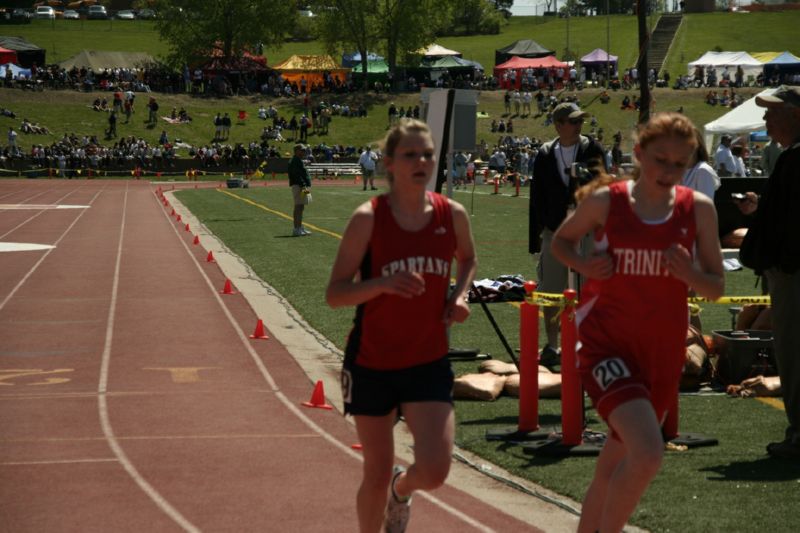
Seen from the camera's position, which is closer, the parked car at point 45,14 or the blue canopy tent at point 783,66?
the blue canopy tent at point 783,66

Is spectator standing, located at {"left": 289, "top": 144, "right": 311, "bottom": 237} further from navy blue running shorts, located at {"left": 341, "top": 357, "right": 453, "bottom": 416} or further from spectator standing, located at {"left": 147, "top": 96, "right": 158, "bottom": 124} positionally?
spectator standing, located at {"left": 147, "top": 96, "right": 158, "bottom": 124}

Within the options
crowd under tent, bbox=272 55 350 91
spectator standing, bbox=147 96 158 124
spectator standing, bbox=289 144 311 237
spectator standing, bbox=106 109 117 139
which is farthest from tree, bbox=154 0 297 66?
spectator standing, bbox=289 144 311 237

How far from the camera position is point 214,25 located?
10150cm

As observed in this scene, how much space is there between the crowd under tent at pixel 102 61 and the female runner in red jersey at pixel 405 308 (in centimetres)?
8876

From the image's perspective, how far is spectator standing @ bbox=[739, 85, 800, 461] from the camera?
770cm

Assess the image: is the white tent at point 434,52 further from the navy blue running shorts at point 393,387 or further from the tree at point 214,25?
the navy blue running shorts at point 393,387

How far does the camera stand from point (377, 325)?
5199 mm

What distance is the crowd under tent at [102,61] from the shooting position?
305 ft

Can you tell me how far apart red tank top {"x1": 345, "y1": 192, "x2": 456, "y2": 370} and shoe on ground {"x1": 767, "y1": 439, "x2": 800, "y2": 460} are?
11.0 ft

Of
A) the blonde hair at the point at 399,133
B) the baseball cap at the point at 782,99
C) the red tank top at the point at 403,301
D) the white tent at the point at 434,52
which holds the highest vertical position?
the white tent at the point at 434,52

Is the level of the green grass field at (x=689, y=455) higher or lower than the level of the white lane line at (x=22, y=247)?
higher

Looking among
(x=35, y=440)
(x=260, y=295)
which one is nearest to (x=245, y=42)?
(x=260, y=295)

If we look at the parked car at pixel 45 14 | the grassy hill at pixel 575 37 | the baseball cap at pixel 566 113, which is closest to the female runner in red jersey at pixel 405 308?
the baseball cap at pixel 566 113

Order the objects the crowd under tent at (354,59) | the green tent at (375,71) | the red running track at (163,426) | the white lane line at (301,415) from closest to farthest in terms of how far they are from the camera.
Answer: the white lane line at (301,415) < the red running track at (163,426) < the green tent at (375,71) < the crowd under tent at (354,59)
